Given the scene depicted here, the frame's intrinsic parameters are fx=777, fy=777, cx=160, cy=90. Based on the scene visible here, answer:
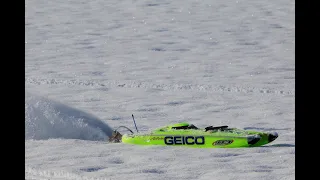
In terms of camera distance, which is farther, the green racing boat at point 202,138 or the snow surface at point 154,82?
the green racing boat at point 202,138

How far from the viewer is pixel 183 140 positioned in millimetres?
10305

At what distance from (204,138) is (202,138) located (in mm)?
27

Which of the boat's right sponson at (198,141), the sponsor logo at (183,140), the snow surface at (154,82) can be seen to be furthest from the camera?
the sponsor logo at (183,140)

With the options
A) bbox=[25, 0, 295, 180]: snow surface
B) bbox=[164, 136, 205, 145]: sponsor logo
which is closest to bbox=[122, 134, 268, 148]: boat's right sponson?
bbox=[164, 136, 205, 145]: sponsor logo

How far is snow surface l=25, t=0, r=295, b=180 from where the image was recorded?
9.13m

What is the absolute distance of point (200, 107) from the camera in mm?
15102

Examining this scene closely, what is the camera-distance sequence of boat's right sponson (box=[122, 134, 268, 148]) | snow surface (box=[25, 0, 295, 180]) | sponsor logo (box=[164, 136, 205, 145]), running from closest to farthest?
snow surface (box=[25, 0, 295, 180]) → boat's right sponson (box=[122, 134, 268, 148]) → sponsor logo (box=[164, 136, 205, 145])

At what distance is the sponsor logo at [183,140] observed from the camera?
1023 cm

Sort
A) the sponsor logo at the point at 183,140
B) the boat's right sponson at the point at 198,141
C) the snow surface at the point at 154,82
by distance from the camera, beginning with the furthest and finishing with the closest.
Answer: the sponsor logo at the point at 183,140
the boat's right sponson at the point at 198,141
the snow surface at the point at 154,82

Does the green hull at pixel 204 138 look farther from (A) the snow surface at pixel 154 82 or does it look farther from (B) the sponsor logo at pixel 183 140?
(A) the snow surface at pixel 154 82

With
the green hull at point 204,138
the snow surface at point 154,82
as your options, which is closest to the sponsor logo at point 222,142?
the green hull at point 204,138

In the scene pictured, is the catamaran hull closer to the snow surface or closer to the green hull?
the green hull

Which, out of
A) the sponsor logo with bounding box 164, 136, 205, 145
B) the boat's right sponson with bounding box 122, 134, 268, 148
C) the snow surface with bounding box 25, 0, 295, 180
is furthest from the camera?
the sponsor logo with bounding box 164, 136, 205, 145
